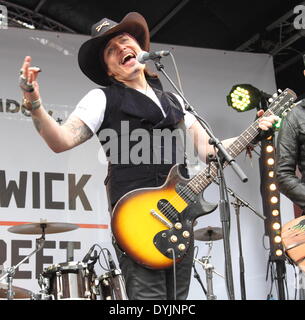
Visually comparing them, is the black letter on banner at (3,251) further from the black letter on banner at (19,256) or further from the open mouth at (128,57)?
the open mouth at (128,57)

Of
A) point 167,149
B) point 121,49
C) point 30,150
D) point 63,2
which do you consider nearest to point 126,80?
point 121,49

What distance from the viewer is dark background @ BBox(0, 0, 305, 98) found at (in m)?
7.30

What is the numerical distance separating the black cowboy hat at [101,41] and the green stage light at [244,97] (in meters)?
3.16

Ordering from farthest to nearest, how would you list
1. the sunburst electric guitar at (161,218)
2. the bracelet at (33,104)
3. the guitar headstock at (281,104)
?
the guitar headstock at (281,104), the sunburst electric guitar at (161,218), the bracelet at (33,104)

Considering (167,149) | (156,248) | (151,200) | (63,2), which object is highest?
(63,2)

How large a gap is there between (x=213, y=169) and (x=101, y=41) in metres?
0.97

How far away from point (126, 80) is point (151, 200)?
2.34ft

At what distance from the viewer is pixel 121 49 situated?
3615 mm

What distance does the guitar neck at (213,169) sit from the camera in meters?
3.40

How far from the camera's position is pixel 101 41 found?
3645mm

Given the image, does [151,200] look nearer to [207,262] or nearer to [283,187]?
[283,187]

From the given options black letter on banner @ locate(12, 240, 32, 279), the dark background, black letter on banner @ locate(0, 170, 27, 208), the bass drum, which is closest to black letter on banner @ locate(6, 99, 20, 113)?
black letter on banner @ locate(0, 170, 27, 208)

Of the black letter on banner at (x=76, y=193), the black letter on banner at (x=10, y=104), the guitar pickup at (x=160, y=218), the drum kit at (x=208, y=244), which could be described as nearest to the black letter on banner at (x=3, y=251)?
the black letter on banner at (x=76, y=193)

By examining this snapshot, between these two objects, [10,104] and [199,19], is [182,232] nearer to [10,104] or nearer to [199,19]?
[10,104]
